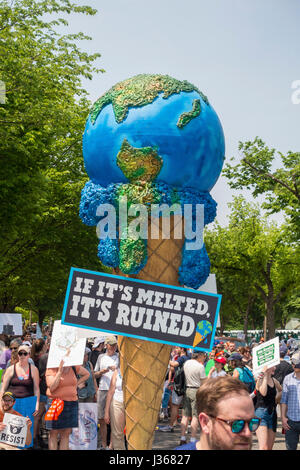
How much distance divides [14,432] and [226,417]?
5.11 m

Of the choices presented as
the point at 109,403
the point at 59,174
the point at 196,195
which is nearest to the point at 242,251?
the point at 59,174

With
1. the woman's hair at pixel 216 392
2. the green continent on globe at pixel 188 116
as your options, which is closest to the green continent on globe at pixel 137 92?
the green continent on globe at pixel 188 116

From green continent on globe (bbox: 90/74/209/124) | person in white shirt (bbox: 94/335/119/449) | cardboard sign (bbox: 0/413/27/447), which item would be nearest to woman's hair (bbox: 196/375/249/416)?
green continent on globe (bbox: 90/74/209/124)

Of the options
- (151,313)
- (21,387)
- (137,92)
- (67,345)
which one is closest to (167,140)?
(137,92)

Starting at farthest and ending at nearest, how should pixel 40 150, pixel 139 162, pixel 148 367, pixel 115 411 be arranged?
pixel 40 150 → pixel 115 411 → pixel 148 367 → pixel 139 162

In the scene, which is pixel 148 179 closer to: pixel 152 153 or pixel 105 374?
pixel 152 153

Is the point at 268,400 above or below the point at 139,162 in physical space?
below

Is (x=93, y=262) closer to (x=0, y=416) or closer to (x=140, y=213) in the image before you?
(x=0, y=416)

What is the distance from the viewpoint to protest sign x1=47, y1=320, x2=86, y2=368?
7281 mm

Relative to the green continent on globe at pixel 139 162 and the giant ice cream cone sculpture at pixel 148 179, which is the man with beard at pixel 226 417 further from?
the green continent on globe at pixel 139 162

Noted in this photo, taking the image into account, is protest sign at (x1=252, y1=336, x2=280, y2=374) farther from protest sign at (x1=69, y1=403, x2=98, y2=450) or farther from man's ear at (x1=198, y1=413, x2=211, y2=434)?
man's ear at (x1=198, y1=413, x2=211, y2=434)

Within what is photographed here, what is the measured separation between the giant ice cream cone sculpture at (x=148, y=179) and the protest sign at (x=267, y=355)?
3.10 meters

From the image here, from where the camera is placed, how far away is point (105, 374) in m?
9.94

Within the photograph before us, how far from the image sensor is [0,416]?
7.83 metres
